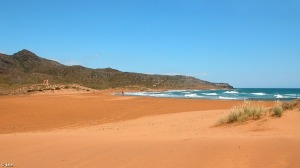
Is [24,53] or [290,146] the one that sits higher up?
[24,53]

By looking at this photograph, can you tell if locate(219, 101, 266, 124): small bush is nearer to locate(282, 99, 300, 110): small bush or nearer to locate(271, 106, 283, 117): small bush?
locate(271, 106, 283, 117): small bush

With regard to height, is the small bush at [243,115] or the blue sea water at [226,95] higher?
the blue sea water at [226,95]

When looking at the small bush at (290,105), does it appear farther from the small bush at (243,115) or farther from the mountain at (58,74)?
the mountain at (58,74)

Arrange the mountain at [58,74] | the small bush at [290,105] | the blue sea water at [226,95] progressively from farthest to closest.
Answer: the mountain at [58,74] → the blue sea water at [226,95] → the small bush at [290,105]

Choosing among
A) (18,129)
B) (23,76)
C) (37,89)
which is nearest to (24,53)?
(23,76)

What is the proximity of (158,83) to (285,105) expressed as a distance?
Result: 124868 millimetres

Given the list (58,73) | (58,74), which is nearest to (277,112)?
(58,74)

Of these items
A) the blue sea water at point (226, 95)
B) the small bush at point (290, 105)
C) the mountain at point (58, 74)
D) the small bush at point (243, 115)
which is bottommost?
the small bush at point (243, 115)

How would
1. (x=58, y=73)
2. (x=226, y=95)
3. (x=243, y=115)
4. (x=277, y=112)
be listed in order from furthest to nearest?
(x=58, y=73)
(x=226, y=95)
(x=277, y=112)
(x=243, y=115)

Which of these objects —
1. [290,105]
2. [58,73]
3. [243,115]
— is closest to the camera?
[243,115]

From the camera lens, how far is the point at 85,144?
8.70 meters

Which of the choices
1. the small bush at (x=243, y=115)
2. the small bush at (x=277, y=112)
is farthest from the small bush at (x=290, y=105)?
the small bush at (x=243, y=115)

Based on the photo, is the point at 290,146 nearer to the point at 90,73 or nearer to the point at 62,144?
the point at 62,144

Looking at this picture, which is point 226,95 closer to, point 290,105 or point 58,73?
point 290,105
